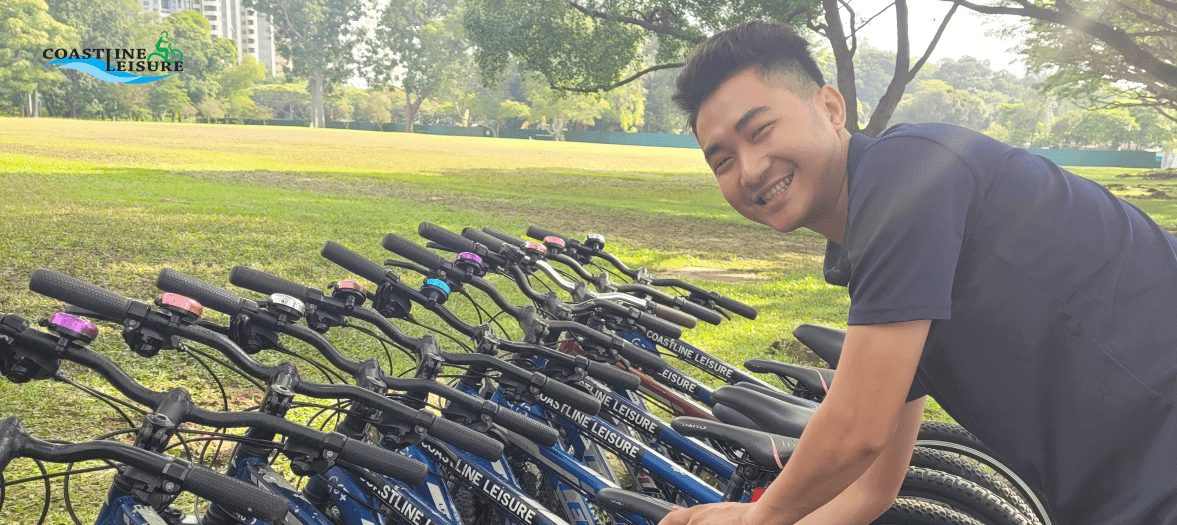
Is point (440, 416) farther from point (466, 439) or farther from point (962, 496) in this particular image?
point (962, 496)

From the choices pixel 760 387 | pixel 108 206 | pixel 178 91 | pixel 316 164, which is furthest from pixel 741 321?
pixel 178 91

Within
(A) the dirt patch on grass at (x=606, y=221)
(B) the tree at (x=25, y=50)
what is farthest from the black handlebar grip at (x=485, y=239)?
(B) the tree at (x=25, y=50)

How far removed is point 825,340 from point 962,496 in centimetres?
85

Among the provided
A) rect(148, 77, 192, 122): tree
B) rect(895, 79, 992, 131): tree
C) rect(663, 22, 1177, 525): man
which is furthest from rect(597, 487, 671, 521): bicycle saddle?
rect(895, 79, 992, 131): tree

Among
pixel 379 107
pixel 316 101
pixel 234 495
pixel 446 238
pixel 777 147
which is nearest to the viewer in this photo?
pixel 234 495

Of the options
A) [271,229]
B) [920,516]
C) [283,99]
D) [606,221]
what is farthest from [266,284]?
[283,99]

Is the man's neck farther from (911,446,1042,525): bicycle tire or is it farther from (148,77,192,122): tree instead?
(148,77,192,122): tree

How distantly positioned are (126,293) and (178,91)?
244 ft

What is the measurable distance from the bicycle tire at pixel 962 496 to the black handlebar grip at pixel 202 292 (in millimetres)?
2131

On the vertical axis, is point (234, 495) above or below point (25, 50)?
below

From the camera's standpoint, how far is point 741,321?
27.9ft

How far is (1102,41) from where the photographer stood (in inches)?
782

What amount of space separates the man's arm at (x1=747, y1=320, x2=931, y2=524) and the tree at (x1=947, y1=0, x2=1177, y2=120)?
15450 millimetres

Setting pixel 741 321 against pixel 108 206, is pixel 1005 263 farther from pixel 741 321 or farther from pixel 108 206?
pixel 108 206
